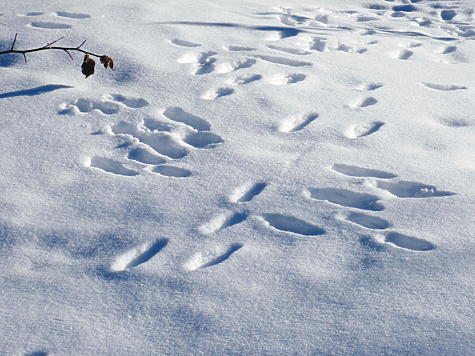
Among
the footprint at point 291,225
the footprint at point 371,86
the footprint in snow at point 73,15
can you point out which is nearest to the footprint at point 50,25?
the footprint in snow at point 73,15

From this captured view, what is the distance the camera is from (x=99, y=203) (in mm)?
1966

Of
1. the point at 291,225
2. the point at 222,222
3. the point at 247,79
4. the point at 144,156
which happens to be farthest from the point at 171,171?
the point at 247,79

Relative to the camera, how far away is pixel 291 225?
1.86m

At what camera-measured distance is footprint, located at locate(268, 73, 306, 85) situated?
2934 mm

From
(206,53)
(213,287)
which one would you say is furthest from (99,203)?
(206,53)

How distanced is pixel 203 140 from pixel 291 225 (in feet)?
2.49

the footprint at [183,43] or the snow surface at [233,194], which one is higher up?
the footprint at [183,43]

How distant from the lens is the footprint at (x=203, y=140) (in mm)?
2344

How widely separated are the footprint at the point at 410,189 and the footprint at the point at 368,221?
21cm

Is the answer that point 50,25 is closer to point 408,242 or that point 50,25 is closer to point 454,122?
point 454,122

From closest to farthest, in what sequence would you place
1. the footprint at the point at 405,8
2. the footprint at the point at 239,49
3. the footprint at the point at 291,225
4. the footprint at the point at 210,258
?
1. the footprint at the point at 210,258
2. the footprint at the point at 291,225
3. the footprint at the point at 239,49
4. the footprint at the point at 405,8

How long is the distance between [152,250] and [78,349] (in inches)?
18.3

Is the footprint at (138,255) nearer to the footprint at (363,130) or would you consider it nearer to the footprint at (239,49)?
the footprint at (363,130)

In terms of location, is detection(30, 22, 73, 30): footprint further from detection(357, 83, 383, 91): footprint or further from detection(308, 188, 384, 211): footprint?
detection(308, 188, 384, 211): footprint
